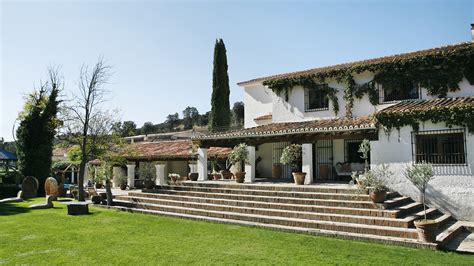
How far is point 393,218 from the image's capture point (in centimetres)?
1035

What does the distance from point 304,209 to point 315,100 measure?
8.23 m

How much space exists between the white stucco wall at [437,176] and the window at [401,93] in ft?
11.3

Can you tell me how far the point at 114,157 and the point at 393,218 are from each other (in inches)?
574

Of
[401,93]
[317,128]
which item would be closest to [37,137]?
[317,128]

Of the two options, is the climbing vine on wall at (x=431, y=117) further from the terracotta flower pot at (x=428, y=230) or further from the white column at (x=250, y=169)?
the white column at (x=250, y=169)

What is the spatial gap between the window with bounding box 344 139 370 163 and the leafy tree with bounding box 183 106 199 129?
56490mm

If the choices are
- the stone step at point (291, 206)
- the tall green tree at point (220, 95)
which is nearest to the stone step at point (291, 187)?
the stone step at point (291, 206)

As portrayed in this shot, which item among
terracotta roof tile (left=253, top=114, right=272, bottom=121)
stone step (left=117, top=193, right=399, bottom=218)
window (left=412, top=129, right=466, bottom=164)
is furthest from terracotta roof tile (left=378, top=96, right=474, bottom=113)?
terracotta roof tile (left=253, top=114, right=272, bottom=121)

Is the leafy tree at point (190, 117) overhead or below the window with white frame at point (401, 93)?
overhead

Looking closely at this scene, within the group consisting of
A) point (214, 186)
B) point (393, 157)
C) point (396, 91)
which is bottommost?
point (214, 186)

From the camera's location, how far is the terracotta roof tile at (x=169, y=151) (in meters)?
24.4

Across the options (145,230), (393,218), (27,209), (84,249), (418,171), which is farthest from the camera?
(27,209)

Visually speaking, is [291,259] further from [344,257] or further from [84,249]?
[84,249]

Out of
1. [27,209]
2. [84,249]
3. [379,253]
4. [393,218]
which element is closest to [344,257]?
[379,253]
